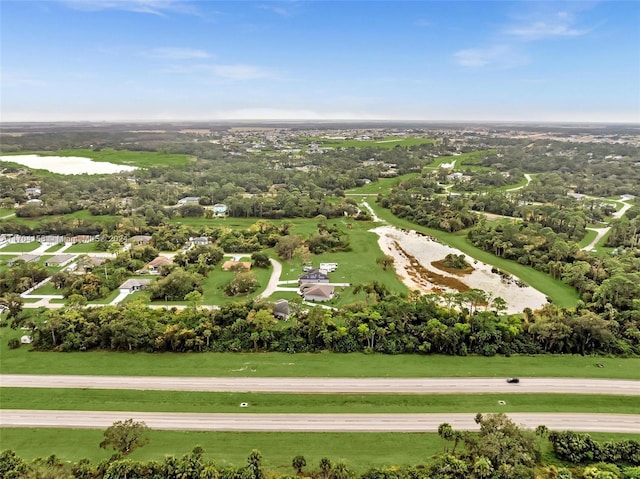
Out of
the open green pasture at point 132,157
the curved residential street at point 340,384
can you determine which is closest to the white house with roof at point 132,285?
the curved residential street at point 340,384

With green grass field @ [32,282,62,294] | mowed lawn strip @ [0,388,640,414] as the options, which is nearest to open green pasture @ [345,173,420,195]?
green grass field @ [32,282,62,294]

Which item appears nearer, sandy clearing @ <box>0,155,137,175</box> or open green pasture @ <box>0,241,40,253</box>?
open green pasture @ <box>0,241,40,253</box>

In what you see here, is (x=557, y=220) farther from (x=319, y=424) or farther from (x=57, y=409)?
(x=57, y=409)

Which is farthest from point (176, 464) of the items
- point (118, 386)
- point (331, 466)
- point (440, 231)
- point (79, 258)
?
point (440, 231)

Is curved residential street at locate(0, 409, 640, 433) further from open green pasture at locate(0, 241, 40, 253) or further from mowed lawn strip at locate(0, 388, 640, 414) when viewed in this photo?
open green pasture at locate(0, 241, 40, 253)

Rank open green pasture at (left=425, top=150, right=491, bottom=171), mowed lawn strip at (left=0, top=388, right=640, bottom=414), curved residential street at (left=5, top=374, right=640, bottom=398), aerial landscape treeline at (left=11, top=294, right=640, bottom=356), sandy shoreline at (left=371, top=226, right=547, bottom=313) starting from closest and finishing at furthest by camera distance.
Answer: mowed lawn strip at (left=0, top=388, right=640, bottom=414) → curved residential street at (left=5, top=374, right=640, bottom=398) → aerial landscape treeline at (left=11, top=294, right=640, bottom=356) → sandy shoreline at (left=371, top=226, right=547, bottom=313) → open green pasture at (left=425, top=150, right=491, bottom=171)

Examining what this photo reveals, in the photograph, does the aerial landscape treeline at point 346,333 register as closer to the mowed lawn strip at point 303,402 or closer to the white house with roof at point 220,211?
the mowed lawn strip at point 303,402
